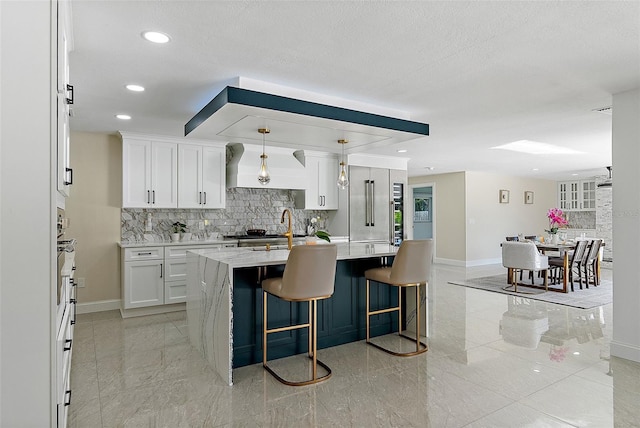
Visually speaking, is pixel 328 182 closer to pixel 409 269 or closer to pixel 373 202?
pixel 373 202

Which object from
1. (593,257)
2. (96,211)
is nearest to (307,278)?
(96,211)

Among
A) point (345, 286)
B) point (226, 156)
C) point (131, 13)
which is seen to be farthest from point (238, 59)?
point (226, 156)

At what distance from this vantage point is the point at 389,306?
168 inches

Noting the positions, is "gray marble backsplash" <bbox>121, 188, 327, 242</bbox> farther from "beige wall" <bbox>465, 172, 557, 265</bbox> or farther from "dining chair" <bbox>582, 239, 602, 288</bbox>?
"dining chair" <bbox>582, 239, 602, 288</bbox>

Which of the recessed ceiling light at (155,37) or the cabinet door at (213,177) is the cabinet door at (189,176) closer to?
the cabinet door at (213,177)

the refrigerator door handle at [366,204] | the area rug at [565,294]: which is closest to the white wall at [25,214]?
the refrigerator door handle at [366,204]

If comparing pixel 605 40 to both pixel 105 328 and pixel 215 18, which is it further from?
pixel 105 328

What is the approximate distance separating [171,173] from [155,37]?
10.7ft

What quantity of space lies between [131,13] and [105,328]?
3.71 m

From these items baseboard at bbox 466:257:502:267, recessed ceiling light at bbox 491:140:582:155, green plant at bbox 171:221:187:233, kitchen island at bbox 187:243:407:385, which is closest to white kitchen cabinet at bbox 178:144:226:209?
green plant at bbox 171:221:187:233

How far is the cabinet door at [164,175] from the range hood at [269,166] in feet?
2.73

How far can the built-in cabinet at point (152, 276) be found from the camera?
5078mm

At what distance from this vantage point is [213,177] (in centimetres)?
586

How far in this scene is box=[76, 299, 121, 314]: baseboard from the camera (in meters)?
5.31
